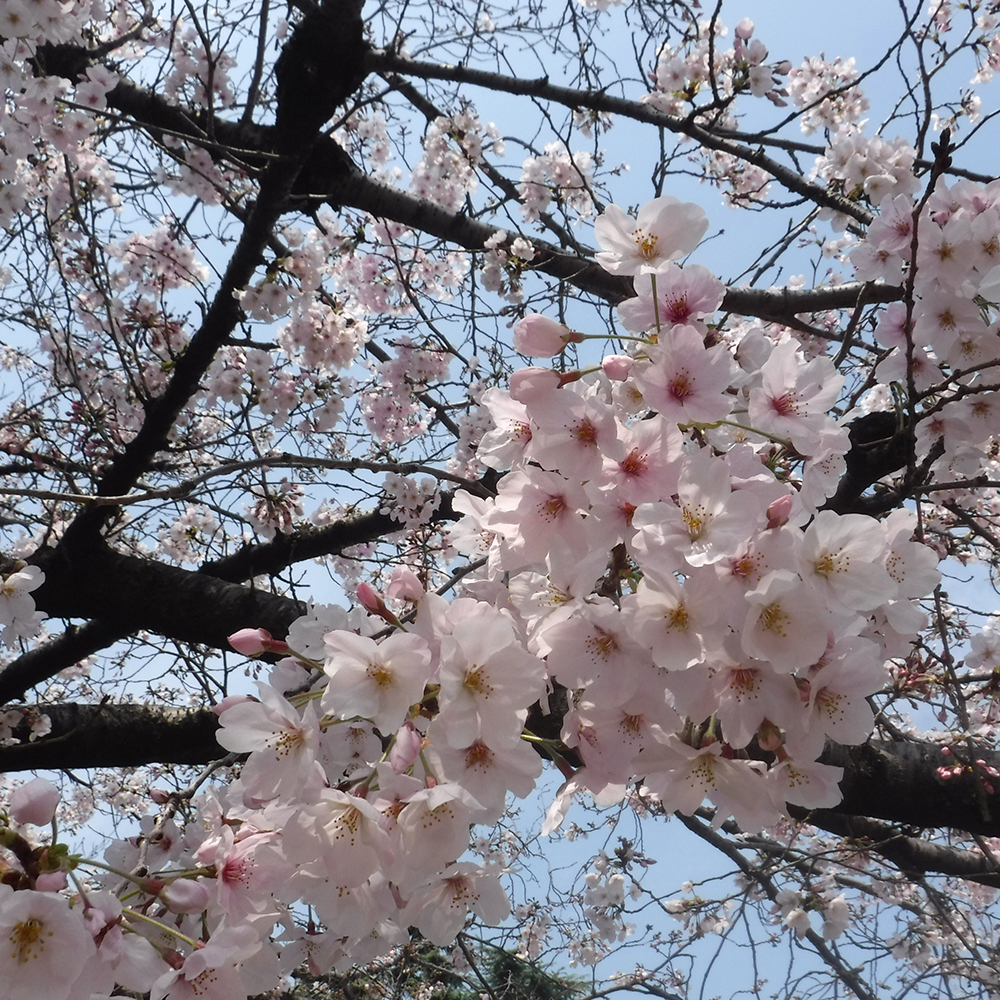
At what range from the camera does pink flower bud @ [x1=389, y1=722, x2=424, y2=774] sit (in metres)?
0.92

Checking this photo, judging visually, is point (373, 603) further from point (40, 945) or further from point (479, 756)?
point (40, 945)

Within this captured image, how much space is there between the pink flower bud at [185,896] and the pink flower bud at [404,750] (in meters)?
0.37

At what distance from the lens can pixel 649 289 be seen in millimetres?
1068

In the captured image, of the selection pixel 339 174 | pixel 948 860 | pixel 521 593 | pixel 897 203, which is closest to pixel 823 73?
pixel 339 174

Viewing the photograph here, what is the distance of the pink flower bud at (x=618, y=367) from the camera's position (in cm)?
102

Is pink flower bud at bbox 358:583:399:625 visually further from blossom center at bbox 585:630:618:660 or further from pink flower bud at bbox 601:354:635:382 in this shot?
pink flower bud at bbox 601:354:635:382

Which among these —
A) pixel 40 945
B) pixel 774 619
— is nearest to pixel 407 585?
pixel 774 619

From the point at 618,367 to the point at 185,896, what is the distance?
37.9 inches

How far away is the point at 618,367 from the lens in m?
1.02

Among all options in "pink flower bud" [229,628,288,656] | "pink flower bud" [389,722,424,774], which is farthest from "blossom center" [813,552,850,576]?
"pink flower bud" [229,628,288,656]

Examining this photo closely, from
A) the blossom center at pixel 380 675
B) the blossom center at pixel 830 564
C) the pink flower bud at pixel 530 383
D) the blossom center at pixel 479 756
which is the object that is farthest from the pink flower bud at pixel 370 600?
the blossom center at pixel 830 564

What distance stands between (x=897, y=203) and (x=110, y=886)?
2.09 metres

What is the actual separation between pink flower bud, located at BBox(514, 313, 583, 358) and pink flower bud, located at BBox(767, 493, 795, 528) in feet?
1.27

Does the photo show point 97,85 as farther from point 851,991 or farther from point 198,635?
point 851,991
